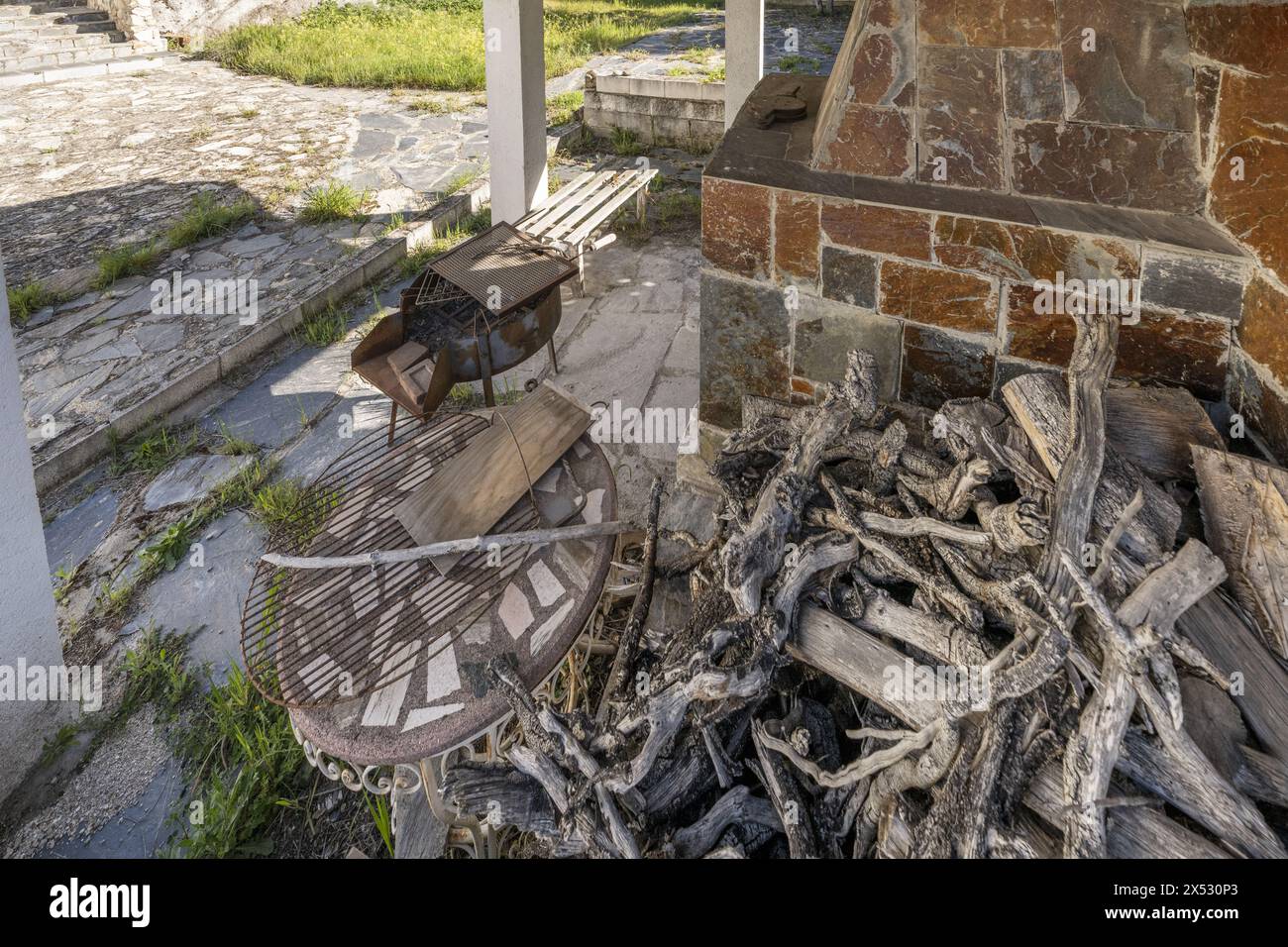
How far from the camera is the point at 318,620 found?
295 centimetres

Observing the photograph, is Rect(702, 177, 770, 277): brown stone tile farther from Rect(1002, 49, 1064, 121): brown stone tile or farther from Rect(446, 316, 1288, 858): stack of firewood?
Rect(1002, 49, 1064, 121): brown stone tile

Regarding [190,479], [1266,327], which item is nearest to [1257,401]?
[1266,327]

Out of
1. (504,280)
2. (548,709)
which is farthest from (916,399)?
(504,280)

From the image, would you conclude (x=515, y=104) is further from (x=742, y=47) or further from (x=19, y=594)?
(x=19, y=594)

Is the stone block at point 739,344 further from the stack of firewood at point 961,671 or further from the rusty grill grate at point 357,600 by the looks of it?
the rusty grill grate at point 357,600

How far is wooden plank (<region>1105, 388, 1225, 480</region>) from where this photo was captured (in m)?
2.62

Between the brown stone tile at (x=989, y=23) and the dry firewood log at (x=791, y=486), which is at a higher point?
the brown stone tile at (x=989, y=23)

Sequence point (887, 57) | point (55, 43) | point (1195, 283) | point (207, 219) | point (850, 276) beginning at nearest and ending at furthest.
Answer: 1. point (1195, 283)
2. point (887, 57)
3. point (850, 276)
4. point (207, 219)
5. point (55, 43)

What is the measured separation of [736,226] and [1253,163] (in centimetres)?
160

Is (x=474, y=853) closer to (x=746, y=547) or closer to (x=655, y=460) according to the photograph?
(x=746, y=547)

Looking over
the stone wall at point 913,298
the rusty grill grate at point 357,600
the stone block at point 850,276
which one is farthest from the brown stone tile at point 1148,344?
the rusty grill grate at point 357,600

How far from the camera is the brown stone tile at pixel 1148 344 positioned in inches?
110

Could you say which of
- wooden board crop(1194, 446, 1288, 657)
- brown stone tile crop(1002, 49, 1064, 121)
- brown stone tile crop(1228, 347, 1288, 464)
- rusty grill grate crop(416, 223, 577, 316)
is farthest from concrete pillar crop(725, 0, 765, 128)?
wooden board crop(1194, 446, 1288, 657)

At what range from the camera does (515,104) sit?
691 centimetres
